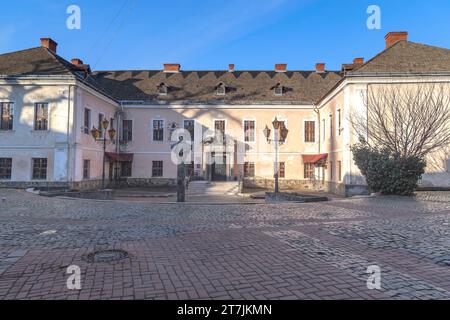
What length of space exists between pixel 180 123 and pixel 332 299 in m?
25.6

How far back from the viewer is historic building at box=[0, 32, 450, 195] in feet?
68.2

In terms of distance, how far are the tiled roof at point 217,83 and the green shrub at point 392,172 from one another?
476 inches

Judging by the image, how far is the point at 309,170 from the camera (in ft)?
92.3

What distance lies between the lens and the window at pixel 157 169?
28250 mm

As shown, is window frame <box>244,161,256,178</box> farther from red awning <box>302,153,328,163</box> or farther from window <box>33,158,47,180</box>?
window <box>33,158,47,180</box>

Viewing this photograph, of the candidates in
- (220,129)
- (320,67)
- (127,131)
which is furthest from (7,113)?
(320,67)

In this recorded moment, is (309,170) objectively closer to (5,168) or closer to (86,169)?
(86,169)

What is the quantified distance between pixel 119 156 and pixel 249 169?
1115 cm

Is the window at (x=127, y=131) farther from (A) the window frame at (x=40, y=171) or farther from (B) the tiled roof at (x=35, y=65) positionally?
(A) the window frame at (x=40, y=171)

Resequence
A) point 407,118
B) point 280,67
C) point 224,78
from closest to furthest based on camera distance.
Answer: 1. point 407,118
2. point 224,78
3. point 280,67

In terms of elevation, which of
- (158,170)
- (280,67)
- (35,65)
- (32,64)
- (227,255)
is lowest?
(227,255)

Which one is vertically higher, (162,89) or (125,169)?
(162,89)
